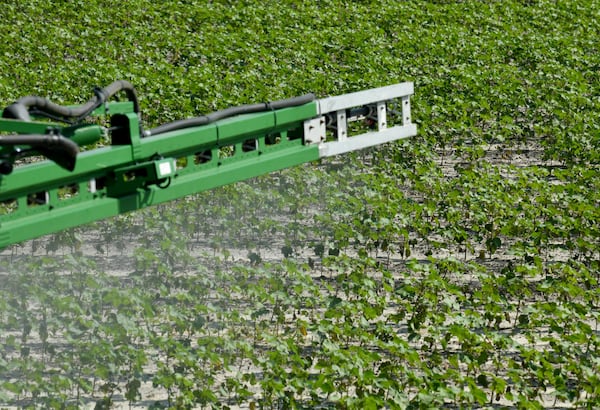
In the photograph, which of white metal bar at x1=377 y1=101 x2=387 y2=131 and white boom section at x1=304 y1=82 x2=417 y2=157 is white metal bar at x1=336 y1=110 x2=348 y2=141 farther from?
white metal bar at x1=377 y1=101 x2=387 y2=131

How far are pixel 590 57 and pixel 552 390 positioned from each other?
940cm

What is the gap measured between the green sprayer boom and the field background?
0.98m

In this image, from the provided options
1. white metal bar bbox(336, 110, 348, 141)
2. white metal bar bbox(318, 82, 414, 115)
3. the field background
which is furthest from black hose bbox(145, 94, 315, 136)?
the field background

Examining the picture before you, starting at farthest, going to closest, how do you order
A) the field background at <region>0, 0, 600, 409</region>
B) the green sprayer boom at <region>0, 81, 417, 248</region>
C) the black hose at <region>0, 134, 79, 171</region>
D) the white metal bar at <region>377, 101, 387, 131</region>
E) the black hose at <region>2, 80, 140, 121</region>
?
the white metal bar at <region>377, 101, 387, 131</region>
the field background at <region>0, 0, 600, 409</region>
the black hose at <region>2, 80, 140, 121</region>
the green sprayer boom at <region>0, 81, 417, 248</region>
the black hose at <region>0, 134, 79, 171</region>

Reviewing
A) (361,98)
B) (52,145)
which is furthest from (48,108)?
(361,98)

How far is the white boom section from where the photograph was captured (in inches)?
253

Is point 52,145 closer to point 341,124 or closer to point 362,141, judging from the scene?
point 341,124

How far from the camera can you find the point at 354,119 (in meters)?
6.76

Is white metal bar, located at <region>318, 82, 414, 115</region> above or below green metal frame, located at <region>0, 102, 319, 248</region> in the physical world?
above

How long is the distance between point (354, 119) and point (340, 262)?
1229 millimetres

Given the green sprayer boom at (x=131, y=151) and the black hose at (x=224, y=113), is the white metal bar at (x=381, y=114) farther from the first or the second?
the black hose at (x=224, y=113)

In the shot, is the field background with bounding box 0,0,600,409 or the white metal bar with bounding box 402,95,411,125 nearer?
the field background with bounding box 0,0,600,409

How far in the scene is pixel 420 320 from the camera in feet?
22.2

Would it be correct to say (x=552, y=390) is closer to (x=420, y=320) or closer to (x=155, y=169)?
(x=420, y=320)
